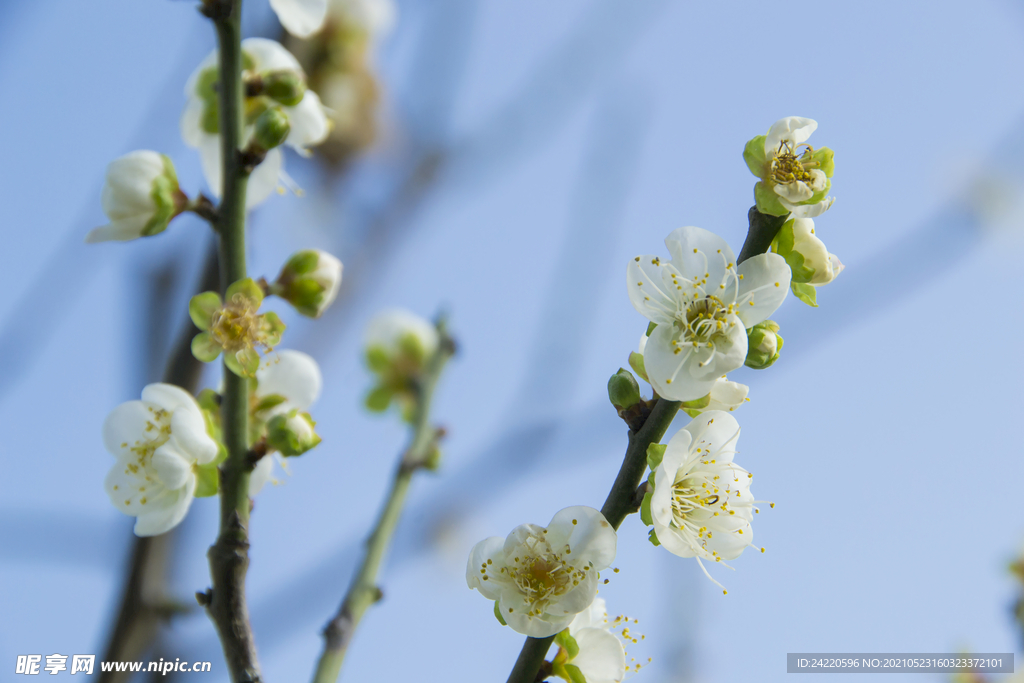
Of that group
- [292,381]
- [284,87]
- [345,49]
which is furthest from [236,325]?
[345,49]

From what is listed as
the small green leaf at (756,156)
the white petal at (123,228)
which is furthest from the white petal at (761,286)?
the white petal at (123,228)

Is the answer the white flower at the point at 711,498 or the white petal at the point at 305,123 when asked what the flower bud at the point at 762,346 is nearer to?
the white flower at the point at 711,498

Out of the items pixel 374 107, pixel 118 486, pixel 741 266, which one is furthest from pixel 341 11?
pixel 741 266

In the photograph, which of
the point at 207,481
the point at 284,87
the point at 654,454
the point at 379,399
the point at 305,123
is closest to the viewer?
the point at 654,454

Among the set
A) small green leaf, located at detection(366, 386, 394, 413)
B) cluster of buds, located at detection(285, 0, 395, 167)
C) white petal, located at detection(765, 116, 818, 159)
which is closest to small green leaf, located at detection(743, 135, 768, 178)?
white petal, located at detection(765, 116, 818, 159)

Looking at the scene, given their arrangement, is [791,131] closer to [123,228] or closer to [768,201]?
[768,201]

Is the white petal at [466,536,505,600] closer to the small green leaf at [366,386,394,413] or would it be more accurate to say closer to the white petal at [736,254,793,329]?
the white petal at [736,254,793,329]
